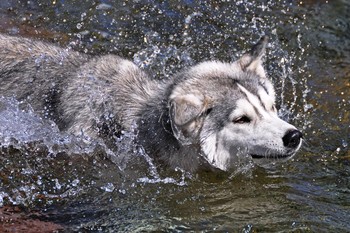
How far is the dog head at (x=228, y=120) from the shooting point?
23.7 ft

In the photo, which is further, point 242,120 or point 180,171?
point 180,171

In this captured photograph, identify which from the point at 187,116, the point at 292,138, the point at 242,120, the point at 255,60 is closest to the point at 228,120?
the point at 242,120

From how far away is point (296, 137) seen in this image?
23.6ft

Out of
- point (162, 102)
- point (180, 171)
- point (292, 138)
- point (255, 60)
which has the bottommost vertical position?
point (180, 171)

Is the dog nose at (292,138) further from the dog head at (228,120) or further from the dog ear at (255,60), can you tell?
the dog ear at (255,60)

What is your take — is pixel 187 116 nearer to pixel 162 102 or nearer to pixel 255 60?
pixel 162 102

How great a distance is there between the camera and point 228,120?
736cm

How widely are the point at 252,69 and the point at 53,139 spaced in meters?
2.48

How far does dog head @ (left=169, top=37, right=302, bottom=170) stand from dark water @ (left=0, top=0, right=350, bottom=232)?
1.80 ft

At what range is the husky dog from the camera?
733 cm

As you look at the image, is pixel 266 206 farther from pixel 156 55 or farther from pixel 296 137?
pixel 156 55

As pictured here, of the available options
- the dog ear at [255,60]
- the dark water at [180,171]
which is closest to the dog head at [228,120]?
the dog ear at [255,60]

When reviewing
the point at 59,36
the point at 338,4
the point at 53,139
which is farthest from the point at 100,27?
the point at 338,4

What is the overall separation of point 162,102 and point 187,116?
713mm
